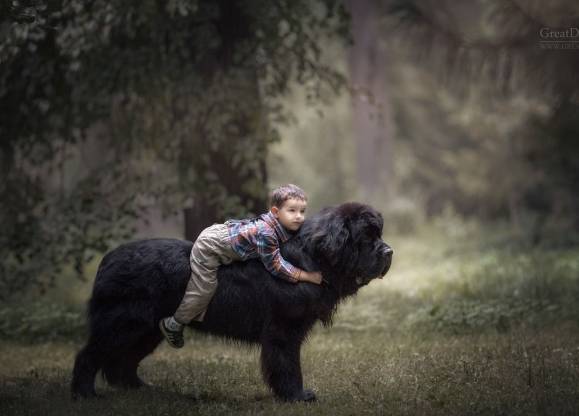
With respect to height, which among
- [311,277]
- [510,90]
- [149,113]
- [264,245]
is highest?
[510,90]

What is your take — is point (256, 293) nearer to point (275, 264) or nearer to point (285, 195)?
point (275, 264)

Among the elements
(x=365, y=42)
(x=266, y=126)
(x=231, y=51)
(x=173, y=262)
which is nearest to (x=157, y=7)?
(x=231, y=51)

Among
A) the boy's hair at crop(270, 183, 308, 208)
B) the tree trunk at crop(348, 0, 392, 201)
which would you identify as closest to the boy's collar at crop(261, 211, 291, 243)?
the boy's hair at crop(270, 183, 308, 208)

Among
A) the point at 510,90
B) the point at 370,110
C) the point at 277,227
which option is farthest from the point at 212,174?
the point at 370,110

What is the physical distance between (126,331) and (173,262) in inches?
24.9

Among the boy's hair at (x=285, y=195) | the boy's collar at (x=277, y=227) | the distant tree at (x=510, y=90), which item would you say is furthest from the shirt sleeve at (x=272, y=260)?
the distant tree at (x=510, y=90)

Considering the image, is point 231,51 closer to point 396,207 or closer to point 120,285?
point 120,285

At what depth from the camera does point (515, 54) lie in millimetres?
11203

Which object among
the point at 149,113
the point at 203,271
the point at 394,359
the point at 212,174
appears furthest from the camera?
the point at 149,113

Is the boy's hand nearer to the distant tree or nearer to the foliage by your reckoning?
the foliage

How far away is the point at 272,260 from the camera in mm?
4730

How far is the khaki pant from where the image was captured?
4816 mm

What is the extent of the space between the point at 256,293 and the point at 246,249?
339 mm

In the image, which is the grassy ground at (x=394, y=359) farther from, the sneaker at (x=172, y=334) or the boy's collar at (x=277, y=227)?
the boy's collar at (x=277, y=227)
